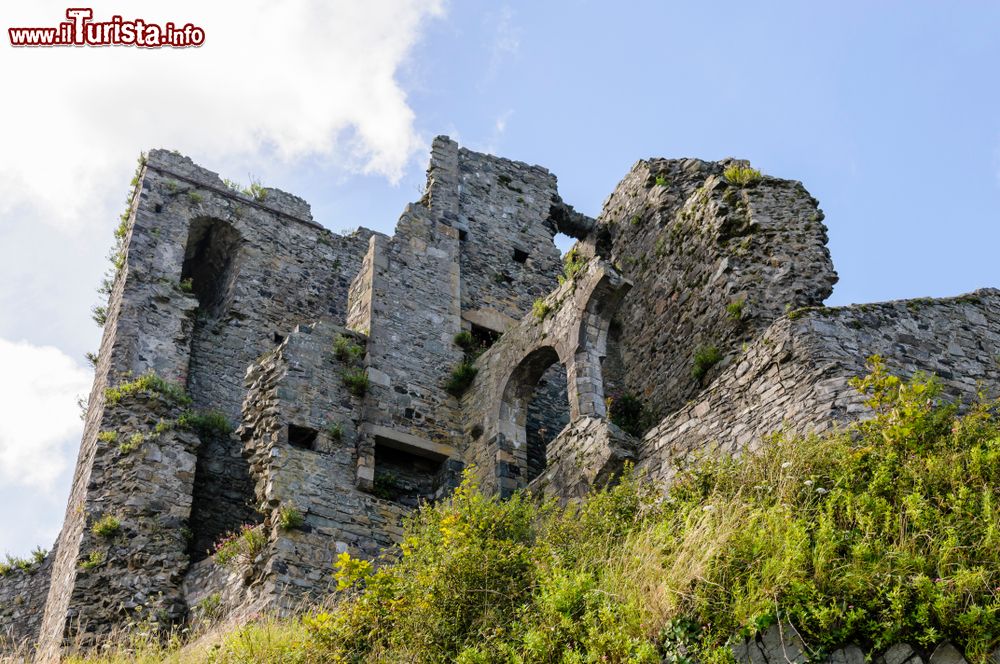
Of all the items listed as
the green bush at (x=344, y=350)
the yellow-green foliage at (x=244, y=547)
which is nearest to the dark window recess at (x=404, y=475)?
the green bush at (x=344, y=350)

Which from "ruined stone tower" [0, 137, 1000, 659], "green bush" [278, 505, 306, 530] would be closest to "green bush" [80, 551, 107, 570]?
"ruined stone tower" [0, 137, 1000, 659]

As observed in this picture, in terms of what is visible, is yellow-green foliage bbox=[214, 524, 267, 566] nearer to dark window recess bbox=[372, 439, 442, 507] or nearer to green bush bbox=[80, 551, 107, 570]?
green bush bbox=[80, 551, 107, 570]

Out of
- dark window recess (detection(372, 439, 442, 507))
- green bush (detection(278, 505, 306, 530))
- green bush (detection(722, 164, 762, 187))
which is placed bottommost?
green bush (detection(278, 505, 306, 530))

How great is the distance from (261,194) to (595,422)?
9.89 m

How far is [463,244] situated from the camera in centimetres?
1702

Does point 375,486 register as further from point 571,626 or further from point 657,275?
point 571,626

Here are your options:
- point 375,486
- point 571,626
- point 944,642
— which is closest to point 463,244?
point 375,486

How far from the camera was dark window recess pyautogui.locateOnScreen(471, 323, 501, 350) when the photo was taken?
52.5ft

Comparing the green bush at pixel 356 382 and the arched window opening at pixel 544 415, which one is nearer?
the green bush at pixel 356 382

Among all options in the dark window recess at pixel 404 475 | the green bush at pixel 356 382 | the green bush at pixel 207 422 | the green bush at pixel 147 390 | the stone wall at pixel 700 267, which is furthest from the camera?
the green bush at pixel 207 422

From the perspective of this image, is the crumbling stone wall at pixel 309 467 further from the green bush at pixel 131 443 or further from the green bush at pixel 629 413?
the green bush at pixel 629 413

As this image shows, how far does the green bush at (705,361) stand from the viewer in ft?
41.1

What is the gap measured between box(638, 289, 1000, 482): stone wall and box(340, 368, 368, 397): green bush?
4295 mm

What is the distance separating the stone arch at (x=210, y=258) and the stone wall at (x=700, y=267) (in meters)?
→ 6.75
